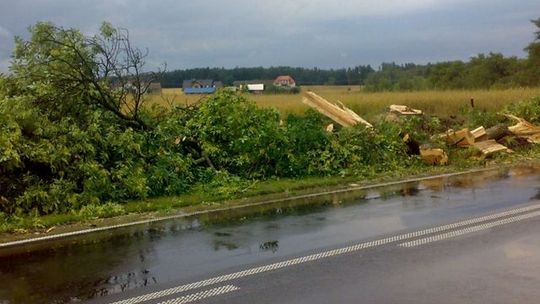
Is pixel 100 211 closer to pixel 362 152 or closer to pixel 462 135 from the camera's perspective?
pixel 362 152

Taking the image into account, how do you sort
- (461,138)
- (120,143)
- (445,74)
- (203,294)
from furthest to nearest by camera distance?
(445,74) → (461,138) → (120,143) → (203,294)

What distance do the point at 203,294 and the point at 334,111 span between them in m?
13.2

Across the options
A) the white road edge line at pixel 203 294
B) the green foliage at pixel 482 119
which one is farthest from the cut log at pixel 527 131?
the white road edge line at pixel 203 294

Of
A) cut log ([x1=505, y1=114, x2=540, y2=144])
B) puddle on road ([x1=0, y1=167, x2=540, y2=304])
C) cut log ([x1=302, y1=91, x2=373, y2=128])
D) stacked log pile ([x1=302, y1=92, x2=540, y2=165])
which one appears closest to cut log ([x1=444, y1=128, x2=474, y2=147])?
stacked log pile ([x1=302, y1=92, x2=540, y2=165])

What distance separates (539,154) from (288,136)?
7.75 meters

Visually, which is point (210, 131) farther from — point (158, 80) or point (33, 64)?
point (33, 64)

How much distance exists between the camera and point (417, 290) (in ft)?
19.2

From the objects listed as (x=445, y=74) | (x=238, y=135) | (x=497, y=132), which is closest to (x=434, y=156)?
(x=497, y=132)

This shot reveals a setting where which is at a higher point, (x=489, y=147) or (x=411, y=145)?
(x=411, y=145)

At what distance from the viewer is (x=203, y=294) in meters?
5.88

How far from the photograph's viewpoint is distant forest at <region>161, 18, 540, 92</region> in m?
51.9

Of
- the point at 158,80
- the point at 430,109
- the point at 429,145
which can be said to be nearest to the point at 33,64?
the point at 158,80

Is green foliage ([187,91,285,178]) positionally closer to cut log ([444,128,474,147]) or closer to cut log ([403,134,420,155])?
cut log ([403,134,420,155])

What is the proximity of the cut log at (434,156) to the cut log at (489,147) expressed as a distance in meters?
1.49
